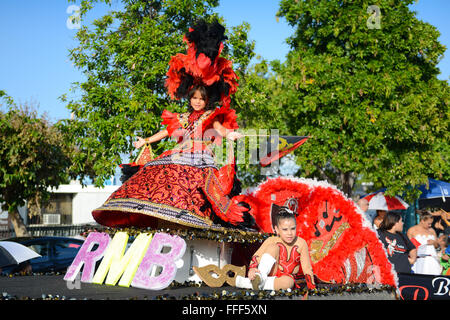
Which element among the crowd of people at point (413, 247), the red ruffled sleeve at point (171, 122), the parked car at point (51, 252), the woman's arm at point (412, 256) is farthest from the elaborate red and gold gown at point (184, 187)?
the parked car at point (51, 252)

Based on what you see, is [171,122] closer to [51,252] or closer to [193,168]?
[193,168]

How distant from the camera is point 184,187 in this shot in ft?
20.0

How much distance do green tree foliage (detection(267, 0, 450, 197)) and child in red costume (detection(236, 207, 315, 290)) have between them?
35.2 feet

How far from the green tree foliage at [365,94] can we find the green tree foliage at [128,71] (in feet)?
11.8

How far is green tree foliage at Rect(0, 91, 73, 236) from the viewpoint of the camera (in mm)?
16938

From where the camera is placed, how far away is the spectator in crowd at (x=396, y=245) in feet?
25.1

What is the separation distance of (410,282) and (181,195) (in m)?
3.37

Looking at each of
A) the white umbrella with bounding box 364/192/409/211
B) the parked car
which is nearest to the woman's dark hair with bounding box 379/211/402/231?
the white umbrella with bounding box 364/192/409/211

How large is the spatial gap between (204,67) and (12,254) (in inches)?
152

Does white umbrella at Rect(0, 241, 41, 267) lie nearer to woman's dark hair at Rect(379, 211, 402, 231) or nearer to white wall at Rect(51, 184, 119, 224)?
woman's dark hair at Rect(379, 211, 402, 231)

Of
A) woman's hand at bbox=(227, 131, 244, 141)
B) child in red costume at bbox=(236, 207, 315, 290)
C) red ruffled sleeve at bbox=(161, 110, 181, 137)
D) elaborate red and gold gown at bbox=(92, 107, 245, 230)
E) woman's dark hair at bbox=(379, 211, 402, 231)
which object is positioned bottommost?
child in red costume at bbox=(236, 207, 315, 290)
